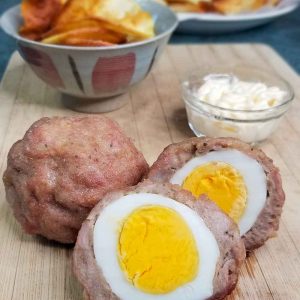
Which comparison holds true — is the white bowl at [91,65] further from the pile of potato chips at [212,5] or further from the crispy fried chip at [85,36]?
the pile of potato chips at [212,5]

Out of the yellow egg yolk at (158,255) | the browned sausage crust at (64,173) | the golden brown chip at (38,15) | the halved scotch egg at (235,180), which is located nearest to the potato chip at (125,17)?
the golden brown chip at (38,15)

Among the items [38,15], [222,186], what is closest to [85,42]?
[38,15]

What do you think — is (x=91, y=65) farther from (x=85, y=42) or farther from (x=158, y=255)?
(x=158, y=255)

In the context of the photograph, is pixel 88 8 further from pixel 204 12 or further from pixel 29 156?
pixel 204 12

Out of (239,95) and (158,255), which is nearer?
(158,255)

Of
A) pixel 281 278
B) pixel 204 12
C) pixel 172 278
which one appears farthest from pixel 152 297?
pixel 204 12

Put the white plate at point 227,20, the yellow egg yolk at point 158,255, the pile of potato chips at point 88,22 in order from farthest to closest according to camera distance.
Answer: the white plate at point 227,20 → the pile of potato chips at point 88,22 → the yellow egg yolk at point 158,255
